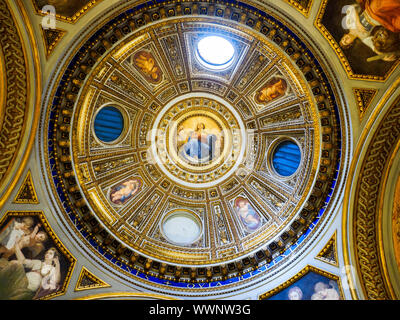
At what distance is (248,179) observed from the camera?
15.1 metres

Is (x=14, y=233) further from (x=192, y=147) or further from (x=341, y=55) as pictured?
(x=341, y=55)

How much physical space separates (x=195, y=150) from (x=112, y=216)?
4.56 metres

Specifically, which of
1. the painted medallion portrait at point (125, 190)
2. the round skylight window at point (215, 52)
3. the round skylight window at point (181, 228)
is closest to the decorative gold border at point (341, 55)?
the round skylight window at point (215, 52)

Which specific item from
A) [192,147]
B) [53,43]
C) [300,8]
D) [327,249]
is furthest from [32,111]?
[327,249]

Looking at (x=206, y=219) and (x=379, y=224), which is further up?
(x=206, y=219)

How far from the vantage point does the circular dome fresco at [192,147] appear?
11555mm

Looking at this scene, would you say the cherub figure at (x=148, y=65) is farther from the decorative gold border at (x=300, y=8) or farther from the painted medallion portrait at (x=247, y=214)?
the painted medallion portrait at (x=247, y=214)

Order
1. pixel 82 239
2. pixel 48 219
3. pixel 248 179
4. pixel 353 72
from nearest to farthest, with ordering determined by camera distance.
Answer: pixel 353 72 → pixel 48 219 → pixel 82 239 → pixel 248 179

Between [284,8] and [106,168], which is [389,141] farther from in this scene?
[106,168]

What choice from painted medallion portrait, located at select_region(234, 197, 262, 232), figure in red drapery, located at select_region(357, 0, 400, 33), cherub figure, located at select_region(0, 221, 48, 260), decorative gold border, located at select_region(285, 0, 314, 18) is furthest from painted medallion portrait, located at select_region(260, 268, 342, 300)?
decorative gold border, located at select_region(285, 0, 314, 18)

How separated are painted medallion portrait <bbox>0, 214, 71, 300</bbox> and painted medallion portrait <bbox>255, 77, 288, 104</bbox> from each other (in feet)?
29.2

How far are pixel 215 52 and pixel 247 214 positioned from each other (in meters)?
6.59

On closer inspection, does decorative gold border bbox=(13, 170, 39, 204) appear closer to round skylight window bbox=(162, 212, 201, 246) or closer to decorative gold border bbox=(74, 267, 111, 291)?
decorative gold border bbox=(74, 267, 111, 291)

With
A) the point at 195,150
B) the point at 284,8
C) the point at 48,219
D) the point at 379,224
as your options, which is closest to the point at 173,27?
the point at 284,8
